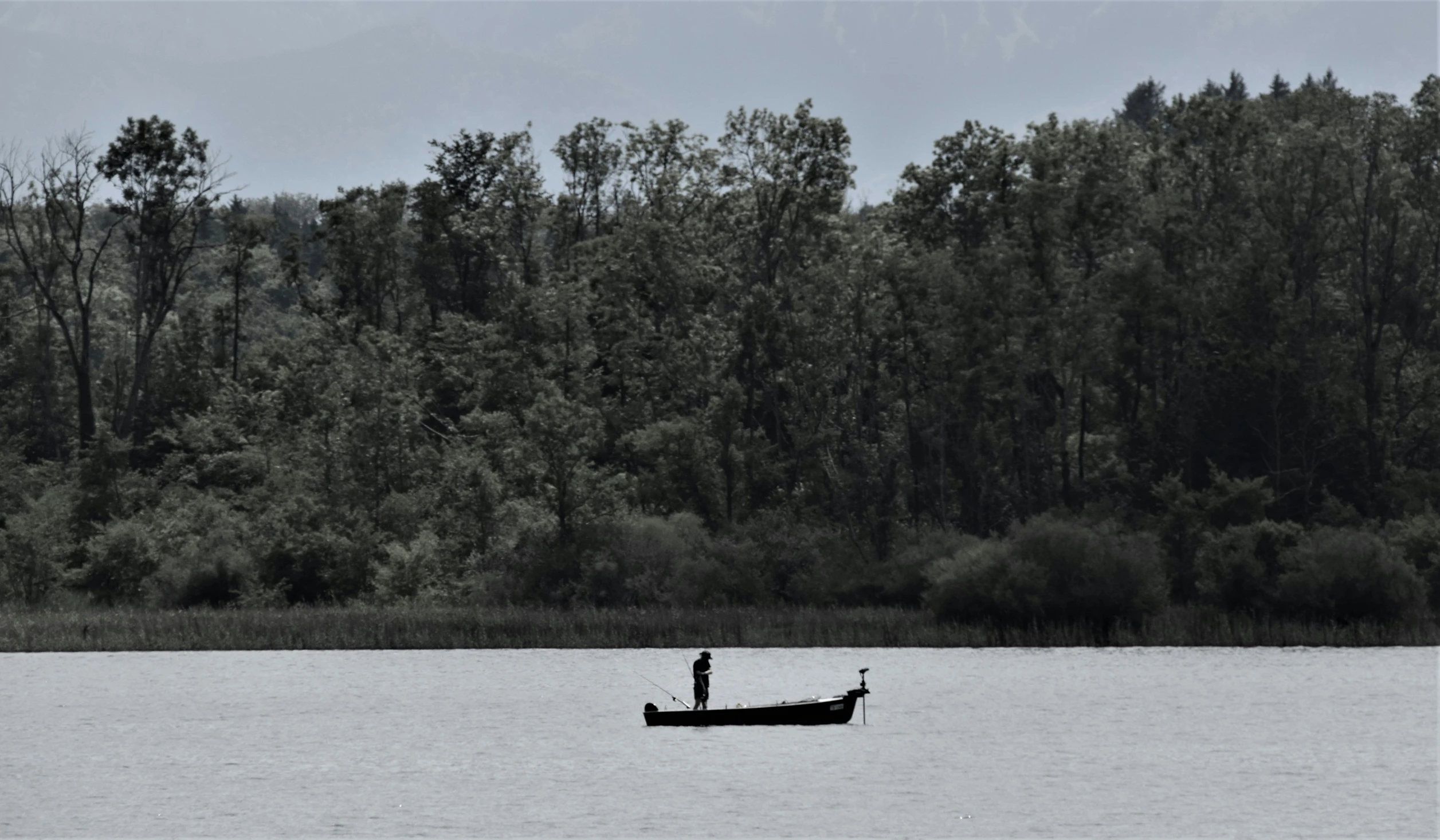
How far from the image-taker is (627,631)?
5044 cm

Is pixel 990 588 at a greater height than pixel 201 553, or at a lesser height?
lesser

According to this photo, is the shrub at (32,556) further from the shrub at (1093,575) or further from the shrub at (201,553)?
the shrub at (1093,575)

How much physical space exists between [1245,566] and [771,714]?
2645cm

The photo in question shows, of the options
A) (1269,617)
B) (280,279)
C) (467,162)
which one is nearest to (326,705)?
(1269,617)

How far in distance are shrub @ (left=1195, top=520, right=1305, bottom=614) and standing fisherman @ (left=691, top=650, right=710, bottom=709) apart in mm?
24201

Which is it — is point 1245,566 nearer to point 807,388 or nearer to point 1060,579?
point 1060,579

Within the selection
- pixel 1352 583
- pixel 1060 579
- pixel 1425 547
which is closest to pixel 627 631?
pixel 1060 579

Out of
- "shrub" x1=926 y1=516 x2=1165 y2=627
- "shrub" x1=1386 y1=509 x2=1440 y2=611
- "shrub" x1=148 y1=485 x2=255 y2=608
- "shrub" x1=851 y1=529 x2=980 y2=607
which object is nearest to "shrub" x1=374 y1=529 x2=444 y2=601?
"shrub" x1=148 y1=485 x2=255 y2=608

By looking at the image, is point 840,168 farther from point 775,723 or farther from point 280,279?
point 280,279

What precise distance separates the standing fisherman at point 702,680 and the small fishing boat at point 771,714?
297 mm

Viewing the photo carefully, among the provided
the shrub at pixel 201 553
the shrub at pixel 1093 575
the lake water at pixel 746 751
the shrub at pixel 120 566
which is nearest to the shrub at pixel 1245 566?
the shrub at pixel 1093 575

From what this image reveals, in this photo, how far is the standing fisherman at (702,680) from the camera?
3148cm

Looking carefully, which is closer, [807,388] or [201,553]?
[201,553]

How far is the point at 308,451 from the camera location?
7362cm
